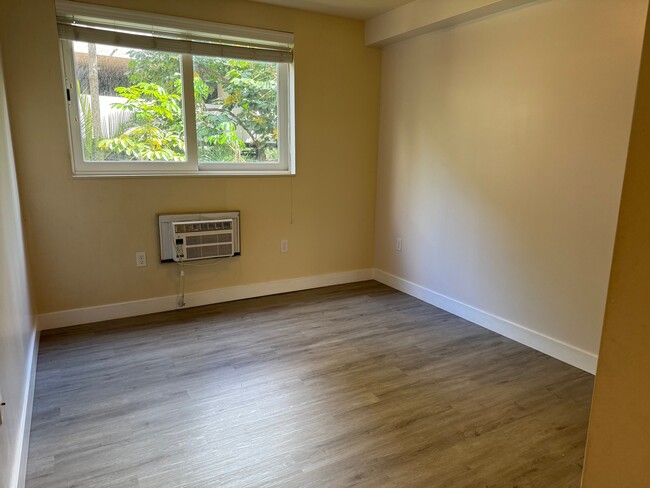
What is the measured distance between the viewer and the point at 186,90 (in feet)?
10.7

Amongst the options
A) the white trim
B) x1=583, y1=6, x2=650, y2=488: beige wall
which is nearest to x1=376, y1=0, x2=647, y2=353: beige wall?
the white trim

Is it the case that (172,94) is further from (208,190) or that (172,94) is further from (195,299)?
(195,299)

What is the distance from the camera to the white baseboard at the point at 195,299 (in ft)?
10.0

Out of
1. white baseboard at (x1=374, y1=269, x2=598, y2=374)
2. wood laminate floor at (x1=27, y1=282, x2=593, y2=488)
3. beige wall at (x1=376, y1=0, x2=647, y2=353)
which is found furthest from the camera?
white baseboard at (x1=374, y1=269, x2=598, y2=374)

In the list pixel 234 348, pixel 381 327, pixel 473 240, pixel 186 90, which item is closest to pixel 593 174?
pixel 473 240

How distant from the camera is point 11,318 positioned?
187 centimetres

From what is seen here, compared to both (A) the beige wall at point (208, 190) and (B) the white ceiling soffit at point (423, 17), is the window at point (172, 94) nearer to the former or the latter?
(A) the beige wall at point (208, 190)

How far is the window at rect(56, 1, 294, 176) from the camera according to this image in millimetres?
2938

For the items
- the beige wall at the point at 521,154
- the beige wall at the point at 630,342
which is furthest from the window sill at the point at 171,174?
the beige wall at the point at 630,342

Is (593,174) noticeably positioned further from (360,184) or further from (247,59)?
(247,59)

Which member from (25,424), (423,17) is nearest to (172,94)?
(423,17)

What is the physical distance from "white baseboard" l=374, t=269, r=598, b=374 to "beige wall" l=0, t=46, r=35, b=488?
241cm

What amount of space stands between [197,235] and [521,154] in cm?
238

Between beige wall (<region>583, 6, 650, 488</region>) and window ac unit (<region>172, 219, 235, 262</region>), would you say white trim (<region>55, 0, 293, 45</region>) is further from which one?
beige wall (<region>583, 6, 650, 488</region>)
